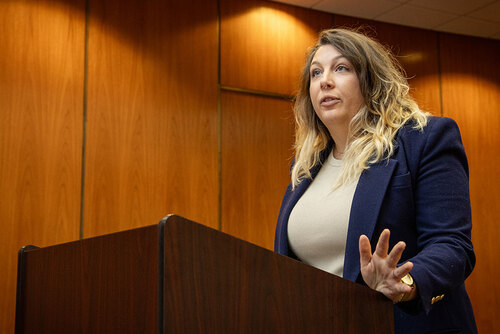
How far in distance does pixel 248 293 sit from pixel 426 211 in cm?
57

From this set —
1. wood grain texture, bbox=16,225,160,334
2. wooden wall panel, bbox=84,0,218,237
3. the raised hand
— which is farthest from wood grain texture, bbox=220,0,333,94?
the raised hand

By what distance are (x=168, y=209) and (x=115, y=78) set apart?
1073 millimetres

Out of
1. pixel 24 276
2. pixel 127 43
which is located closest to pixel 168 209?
pixel 127 43

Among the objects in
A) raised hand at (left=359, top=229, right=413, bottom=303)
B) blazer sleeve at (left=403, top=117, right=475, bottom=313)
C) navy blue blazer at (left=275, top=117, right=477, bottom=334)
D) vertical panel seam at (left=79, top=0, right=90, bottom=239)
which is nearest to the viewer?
raised hand at (left=359, top=229, right=413, bottom=303)

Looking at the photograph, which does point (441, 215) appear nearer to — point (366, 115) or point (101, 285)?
point (366, 115)

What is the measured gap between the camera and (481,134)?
5.34m

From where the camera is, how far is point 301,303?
0.86 metres

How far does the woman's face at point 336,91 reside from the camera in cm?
149

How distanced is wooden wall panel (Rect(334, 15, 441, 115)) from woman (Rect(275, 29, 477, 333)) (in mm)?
3656

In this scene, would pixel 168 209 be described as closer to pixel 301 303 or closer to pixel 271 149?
pixel 271 149

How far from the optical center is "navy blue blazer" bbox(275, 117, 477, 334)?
1.14m

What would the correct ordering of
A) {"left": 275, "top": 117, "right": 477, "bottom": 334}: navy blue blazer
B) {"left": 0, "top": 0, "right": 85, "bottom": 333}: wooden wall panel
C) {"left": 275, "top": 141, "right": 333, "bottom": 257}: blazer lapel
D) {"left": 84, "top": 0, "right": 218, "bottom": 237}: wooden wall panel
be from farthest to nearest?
{"left": 84, "top": 0, "right": 218, "bottom": 237}: wooden wall panel, {"left": 0, "top": 0, "right": 85, "bottom": 333}: wooden wall panel, {"left": 275, "top": 141, "right": 333, "bottom": 257}: blazer lapel, {"left": 275, "top": 117, "right": 477, "bottom": 334}: navy blue blazer

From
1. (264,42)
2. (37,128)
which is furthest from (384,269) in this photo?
(264,42)

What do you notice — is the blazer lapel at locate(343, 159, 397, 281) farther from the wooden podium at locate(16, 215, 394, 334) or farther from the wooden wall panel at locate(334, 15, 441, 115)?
the wooden wall panel at locate(334, 15, 441, 115)
